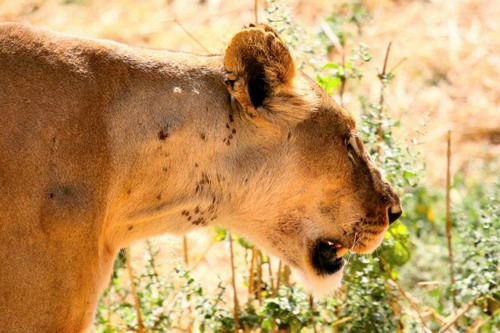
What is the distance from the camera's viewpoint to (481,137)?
790cm

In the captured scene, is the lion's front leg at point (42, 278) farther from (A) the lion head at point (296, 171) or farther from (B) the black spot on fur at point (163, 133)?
(A) the lion head at point (296, 171)

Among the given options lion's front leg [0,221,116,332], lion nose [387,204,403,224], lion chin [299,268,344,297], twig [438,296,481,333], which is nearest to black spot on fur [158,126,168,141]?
lion's front leg [0,221,116,332]

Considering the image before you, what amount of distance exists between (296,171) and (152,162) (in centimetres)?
52

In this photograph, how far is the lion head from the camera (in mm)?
3426

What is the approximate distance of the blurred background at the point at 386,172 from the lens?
4535 millimetres

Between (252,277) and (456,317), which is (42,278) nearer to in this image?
(252,277)

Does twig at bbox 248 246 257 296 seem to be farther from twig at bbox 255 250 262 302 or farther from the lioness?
the lioness

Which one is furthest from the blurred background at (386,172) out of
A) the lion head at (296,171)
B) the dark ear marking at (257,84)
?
the dark ear marking at (257,84)

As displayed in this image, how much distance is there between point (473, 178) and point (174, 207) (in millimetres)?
4268

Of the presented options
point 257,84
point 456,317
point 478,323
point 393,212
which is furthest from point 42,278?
point 478,323

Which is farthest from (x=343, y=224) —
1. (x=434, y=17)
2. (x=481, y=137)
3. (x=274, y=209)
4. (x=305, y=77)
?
(x=434, y=17)

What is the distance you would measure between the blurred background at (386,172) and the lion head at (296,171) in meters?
0.54

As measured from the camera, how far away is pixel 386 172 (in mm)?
4500

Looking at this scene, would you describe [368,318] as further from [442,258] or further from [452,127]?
[452,127]
